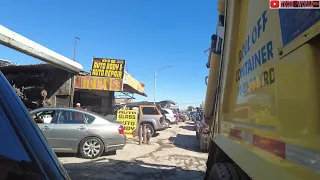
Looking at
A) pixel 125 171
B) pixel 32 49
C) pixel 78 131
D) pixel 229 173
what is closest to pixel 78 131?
pixel 78 131

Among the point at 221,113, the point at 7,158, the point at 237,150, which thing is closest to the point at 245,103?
the point at 237,150

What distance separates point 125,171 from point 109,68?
12838 millimetres

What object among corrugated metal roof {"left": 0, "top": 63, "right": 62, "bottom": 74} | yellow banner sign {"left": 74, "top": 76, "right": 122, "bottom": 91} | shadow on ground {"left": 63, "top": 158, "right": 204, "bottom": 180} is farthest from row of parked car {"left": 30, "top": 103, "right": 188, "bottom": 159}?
yellow banner sign {"left": 74, "top": 76, "right": 122, "bottom": 91}

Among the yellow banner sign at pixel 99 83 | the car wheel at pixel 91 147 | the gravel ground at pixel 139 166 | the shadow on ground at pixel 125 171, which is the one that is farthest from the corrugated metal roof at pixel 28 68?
the shadow on ground at pixel 125 171

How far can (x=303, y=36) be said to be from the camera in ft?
4.85

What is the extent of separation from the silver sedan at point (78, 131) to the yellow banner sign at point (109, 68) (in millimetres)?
10046

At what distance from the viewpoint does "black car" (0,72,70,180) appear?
1318 mm

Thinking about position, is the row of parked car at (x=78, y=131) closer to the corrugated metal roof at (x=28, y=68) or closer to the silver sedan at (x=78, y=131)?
the silver sedan at (x=78, y=131)

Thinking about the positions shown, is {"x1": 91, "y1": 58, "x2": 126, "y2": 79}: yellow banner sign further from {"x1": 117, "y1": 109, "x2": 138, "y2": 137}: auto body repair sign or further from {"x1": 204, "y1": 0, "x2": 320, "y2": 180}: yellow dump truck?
{"x1": 204, "y1": 0, "x2": 320, "y2": 180}: yellow dump truck

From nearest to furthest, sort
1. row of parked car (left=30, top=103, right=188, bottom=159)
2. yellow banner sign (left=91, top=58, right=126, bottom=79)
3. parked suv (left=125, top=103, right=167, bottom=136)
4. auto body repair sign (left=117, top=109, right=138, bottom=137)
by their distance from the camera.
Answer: row of parked car (left=30, top=103, right=188, bottom=159)
auto body repair sign (left=117, top=109, right=138, bottom=137)
parked suv (left=125, top=103, right=167, bottom=136)
yellow banner sign (left=91, top=58, right=126, bottom=79)

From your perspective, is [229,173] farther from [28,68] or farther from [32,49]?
[28,68]

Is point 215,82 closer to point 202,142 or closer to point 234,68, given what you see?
point 234,68

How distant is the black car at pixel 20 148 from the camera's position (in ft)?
4.33

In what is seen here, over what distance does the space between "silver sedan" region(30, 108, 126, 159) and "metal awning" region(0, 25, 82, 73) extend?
4.02 m
